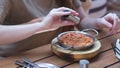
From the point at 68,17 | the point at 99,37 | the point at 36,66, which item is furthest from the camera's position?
the point at 99,37

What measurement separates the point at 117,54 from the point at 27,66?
0.36 m


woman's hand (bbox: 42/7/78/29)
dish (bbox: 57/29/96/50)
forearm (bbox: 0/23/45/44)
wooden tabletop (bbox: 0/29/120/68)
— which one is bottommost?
wooden tabletop (bbox: 0/29/120/68)

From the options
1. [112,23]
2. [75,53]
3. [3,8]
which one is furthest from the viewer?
[112,23]

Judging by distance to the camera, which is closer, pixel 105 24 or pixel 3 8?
pixel 3 8

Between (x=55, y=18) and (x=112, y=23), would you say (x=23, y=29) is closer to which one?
(x=55, y=18)

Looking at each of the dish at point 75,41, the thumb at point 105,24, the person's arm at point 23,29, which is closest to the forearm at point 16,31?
the person's arm at point 23,29

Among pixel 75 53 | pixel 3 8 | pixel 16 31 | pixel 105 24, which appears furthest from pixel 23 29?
pixel 105 24

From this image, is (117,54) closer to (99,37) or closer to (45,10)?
(99,37)

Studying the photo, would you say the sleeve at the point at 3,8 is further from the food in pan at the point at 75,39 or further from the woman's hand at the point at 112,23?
the woman's hand at the point at 112,23

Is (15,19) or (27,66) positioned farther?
(15,19)

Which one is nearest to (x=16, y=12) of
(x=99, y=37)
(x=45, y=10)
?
(x=45, y=10)

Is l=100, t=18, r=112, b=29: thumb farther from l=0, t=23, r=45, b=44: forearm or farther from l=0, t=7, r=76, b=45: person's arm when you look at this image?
l=0, t=23, r=45, b=44: forearm

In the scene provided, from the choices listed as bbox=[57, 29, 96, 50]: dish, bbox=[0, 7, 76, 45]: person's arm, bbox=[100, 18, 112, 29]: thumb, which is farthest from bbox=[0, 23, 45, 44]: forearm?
bbox=[100, 18, 112, 29]: thumb

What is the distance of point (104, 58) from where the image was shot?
0.98 metres
